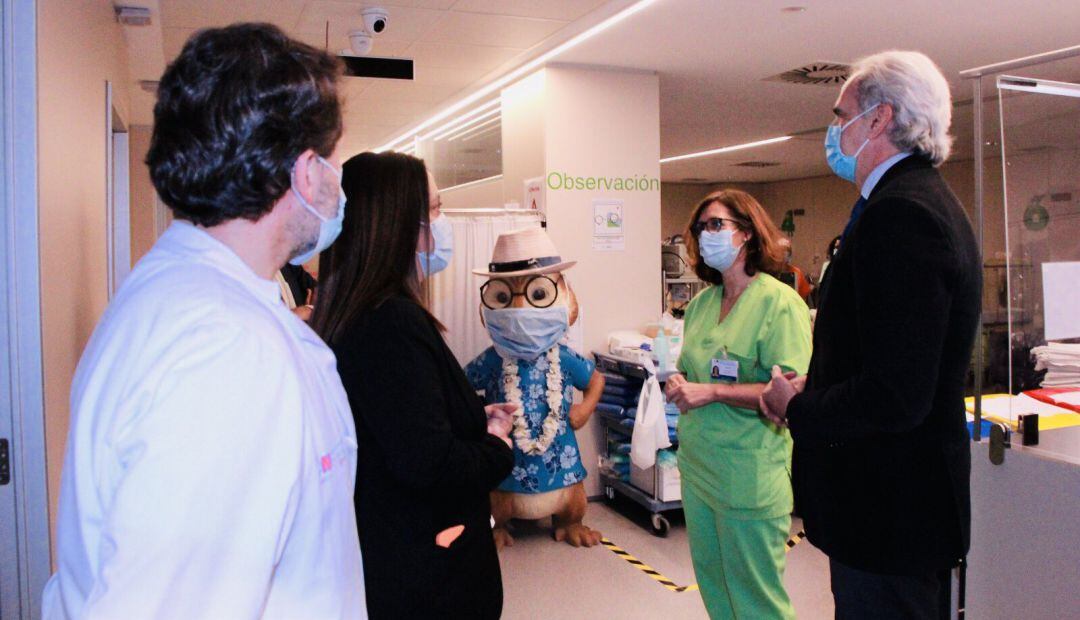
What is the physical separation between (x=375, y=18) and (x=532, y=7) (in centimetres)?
85

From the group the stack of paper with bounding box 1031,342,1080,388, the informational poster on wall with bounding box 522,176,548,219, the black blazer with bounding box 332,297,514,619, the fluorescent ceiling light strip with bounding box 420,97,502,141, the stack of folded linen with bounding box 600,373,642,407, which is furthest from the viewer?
the fluorescent ceiling light strip with bounding box 420,97,502,141

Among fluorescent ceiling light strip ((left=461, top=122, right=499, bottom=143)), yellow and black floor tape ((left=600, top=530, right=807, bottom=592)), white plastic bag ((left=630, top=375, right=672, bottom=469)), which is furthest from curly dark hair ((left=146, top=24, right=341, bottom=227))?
fluorescent ceiling light strip ((left=461, top=122, right=499, bottom=143))

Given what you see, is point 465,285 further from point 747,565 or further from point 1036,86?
point 1036,86

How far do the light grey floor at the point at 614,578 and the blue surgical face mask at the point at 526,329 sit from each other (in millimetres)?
1068

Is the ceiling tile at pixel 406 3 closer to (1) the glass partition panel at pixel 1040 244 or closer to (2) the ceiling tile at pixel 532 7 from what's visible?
(2) the ceiling tile at pixel 532 7

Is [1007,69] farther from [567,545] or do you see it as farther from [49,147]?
[567,545]

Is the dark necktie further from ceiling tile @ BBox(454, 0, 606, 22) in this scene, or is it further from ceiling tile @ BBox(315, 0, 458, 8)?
ceiling tile @ BBox(315, 0, 458, 8)

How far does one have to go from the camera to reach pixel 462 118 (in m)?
6.97

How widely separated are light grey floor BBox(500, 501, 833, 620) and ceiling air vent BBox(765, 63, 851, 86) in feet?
10.3

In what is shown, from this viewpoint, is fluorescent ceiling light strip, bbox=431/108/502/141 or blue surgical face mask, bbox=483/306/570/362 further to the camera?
fluorescent ceiling light strip, bbox=431/108/502/141

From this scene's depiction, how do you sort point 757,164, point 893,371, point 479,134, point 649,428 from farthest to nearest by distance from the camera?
point 757,164
point 479,134
point 649,428
point 893,371

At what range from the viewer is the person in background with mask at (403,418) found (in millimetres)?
1377

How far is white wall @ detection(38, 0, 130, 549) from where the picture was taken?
1.65 metres

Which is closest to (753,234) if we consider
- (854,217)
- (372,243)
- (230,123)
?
(854,217)
